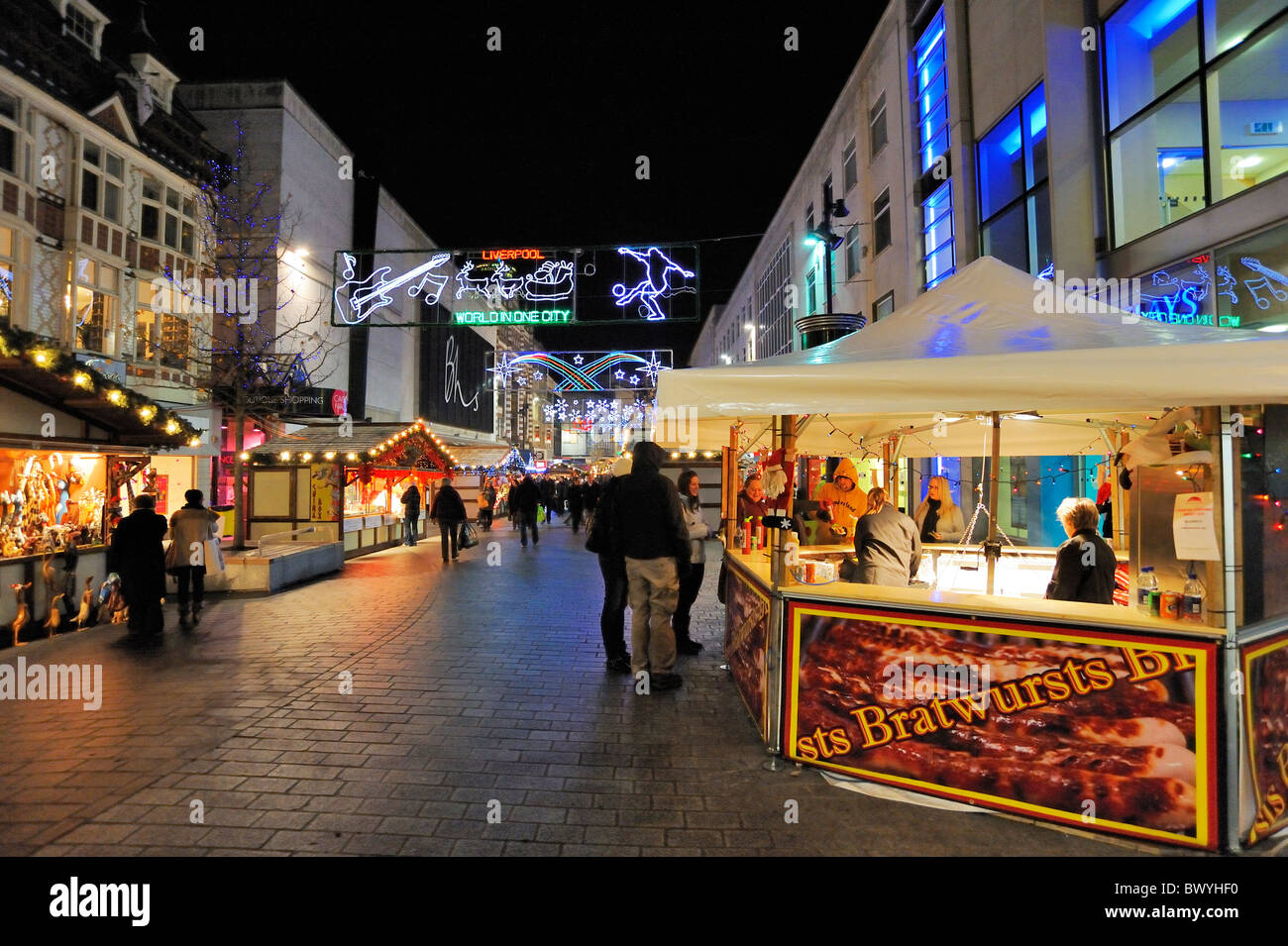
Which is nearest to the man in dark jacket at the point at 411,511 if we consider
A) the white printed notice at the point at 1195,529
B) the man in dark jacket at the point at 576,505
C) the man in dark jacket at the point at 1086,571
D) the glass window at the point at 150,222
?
the man in dark jacket at the point at 576,505

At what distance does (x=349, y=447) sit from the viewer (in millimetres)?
14562

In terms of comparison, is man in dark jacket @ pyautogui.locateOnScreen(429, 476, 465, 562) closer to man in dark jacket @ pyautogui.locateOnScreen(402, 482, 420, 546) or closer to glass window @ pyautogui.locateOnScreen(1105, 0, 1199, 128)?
man in dark jacket @ pyautogui.locateOnScreen(402, 482, 420, 546)

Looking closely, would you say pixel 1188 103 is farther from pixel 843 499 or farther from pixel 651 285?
pixel 651 285

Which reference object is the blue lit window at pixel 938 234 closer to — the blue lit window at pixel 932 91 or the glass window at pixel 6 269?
the blue lit window at pixel 932 91

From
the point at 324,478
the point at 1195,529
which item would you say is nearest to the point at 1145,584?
the point at 1195,529

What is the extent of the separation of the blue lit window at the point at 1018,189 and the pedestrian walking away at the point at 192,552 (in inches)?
518

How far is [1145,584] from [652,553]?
3372mm

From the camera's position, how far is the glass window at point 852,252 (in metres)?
22.4

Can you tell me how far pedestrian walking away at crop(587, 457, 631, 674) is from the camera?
237 inches

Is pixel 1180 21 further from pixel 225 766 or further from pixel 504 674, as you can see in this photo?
pixel 225 766

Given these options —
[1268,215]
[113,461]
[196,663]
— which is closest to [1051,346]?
[1268,215]

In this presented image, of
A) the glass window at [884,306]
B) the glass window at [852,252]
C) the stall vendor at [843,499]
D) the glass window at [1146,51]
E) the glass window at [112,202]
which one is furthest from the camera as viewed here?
the glass window at [852,252]

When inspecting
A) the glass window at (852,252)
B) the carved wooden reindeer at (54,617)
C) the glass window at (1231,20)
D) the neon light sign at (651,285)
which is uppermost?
the glass window at (852,252)

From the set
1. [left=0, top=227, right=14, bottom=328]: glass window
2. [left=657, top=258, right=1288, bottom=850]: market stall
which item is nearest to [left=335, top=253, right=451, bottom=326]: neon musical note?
[left=0, top=227, right=14, bottom=328]: glass window
